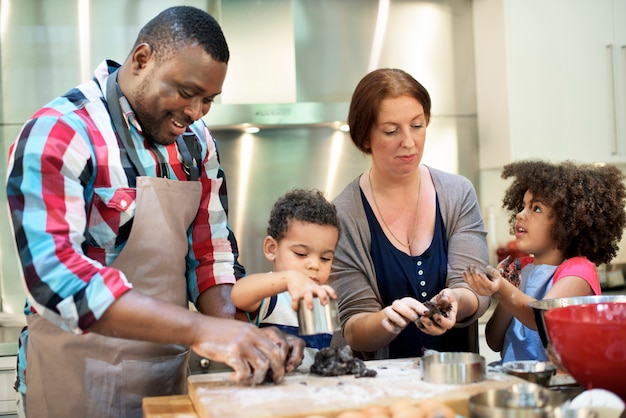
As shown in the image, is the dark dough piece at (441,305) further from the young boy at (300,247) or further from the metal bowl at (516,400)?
the metal bowl at (516,400)

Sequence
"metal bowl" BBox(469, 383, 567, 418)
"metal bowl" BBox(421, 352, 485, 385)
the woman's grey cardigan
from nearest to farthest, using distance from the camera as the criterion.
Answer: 1. "metal bowl" BBox(469, 383, 567, 418)
2. "metal bowl" BBox(421, 352, 485, 385)
3. the woman's grey cardigan

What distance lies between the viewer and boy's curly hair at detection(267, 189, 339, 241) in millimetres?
1826

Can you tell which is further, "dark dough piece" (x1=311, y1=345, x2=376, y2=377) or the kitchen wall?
the kitchen wall

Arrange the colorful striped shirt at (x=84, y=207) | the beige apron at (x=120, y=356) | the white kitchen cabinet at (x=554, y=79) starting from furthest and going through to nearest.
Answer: the white kitchen cabinet at (x=554, y=79), the beige apron at (x=120, y=356), the colorful striped shirt at (x=84, y=207)

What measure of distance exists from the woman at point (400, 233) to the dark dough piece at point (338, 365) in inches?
14.5

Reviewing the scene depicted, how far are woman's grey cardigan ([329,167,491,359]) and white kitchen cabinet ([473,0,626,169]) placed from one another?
5.09 ft

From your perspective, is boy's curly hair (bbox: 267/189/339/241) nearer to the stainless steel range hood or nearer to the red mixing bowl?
the red mixing bowl

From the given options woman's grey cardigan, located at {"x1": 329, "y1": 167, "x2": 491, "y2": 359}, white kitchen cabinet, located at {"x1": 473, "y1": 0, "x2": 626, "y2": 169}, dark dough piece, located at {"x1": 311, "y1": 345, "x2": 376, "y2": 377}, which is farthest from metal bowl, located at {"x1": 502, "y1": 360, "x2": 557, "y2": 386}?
white kitchen cabinet, located at {"x1": 473, "y1": 0, "x2": 626, "y2": 169}

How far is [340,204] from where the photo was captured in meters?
2.02

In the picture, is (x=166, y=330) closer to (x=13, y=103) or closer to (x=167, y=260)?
(x=167, y=260)

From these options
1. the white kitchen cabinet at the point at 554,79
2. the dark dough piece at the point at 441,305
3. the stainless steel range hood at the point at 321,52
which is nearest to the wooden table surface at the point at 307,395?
the dark dough piece at the point at 441,305

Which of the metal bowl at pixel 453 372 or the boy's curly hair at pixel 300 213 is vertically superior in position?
the boy's curly hair at pixel 300 213

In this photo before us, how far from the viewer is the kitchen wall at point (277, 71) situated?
330 cm

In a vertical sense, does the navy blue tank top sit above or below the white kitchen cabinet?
below
